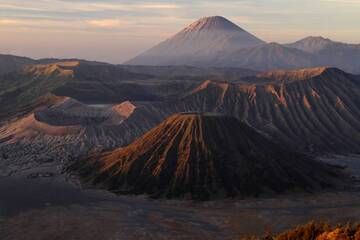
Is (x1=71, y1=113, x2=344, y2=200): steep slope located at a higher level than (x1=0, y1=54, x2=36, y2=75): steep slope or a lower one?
lower

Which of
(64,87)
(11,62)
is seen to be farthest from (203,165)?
(11,62)

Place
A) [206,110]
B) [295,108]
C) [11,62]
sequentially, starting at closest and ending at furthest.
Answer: [295,108], [206,110], [11,62]

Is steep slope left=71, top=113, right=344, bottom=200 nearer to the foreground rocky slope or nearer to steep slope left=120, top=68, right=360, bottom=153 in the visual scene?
the foreground rocky slope

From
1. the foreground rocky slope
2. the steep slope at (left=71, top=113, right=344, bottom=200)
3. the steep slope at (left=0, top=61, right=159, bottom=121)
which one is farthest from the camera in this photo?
the steep slope at (left=0, top=61, right=159, bottom=121)

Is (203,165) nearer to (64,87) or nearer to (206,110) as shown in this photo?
(206,110)

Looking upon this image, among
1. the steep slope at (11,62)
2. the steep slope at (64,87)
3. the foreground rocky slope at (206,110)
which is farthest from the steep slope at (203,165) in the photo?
the steep slope at (11,62)

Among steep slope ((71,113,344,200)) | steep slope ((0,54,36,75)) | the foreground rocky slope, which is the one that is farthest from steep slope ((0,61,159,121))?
steep slope ((71,113,344,200))

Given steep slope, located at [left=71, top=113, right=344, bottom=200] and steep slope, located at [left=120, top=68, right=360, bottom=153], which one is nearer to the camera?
steep slope, located at [left=71, top=113, right=344, bottom=200]

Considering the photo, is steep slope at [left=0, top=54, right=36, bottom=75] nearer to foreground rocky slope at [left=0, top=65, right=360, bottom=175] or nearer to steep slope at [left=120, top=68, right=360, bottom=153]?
foreground rocky slope at [left=0, top=65, right=360, bottom=175]

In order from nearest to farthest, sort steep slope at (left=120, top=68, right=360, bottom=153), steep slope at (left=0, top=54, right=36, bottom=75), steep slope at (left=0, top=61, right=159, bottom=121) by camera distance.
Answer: steep slope at (left=120, top=68, right=360, bottom=153)
steep slope at (left=0, top=61, right=159, bottom=121)
steep slope at (left=0, top=54, right=36, bottom=75)
